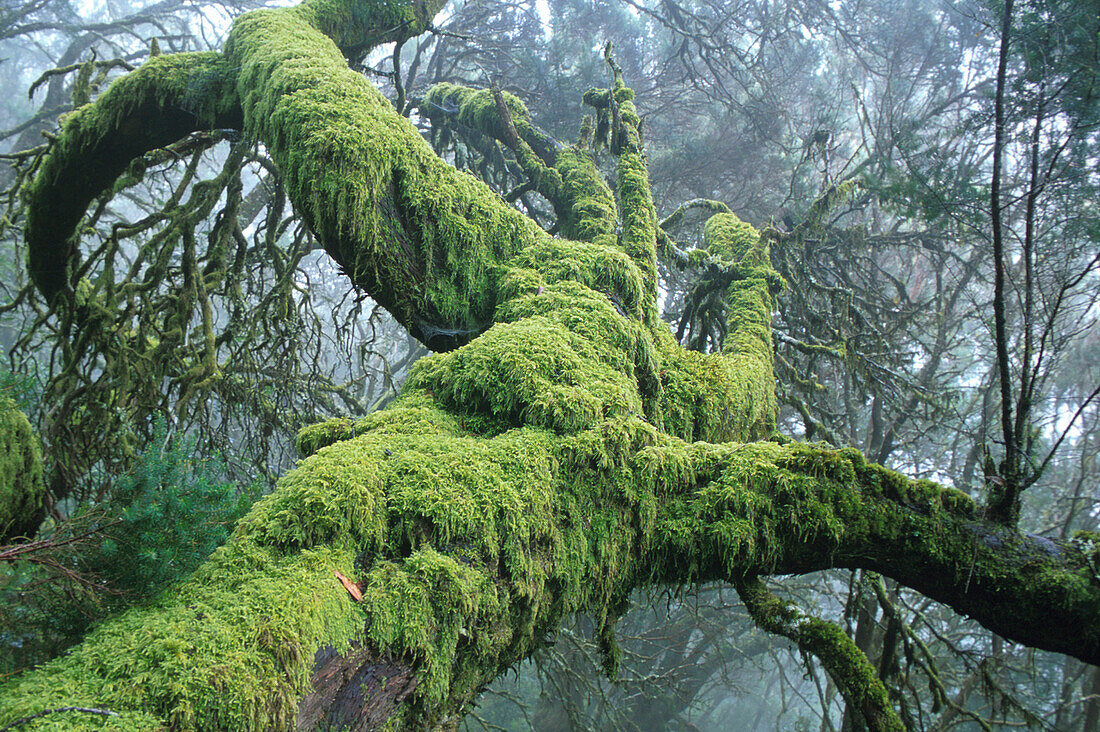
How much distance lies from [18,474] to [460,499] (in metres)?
2.29

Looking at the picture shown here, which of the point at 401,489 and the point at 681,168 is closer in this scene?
the point at 401,489

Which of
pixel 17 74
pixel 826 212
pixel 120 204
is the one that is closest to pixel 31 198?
pixel 826 212

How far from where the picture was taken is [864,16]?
39.1 ft

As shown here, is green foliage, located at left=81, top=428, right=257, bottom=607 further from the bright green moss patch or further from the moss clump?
the moss clump

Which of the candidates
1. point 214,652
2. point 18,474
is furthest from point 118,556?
point 18,474

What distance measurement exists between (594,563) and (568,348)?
971 mm

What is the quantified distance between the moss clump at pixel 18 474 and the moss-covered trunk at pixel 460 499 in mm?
1478

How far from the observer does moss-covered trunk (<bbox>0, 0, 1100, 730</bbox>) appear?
53.8 inches

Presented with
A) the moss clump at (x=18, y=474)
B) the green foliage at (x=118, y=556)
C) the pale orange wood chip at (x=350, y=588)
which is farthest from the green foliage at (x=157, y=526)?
the moss clump at (x=18, y=474)

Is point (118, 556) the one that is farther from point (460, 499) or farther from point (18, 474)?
point (18, 474)

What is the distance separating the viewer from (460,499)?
1.86 m

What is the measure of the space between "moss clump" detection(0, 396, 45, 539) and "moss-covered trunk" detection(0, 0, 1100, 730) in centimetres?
148

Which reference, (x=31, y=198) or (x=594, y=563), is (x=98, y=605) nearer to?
(x=594, y=563)

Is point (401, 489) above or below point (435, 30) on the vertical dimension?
below
